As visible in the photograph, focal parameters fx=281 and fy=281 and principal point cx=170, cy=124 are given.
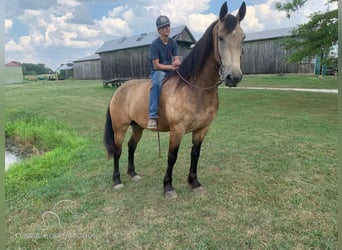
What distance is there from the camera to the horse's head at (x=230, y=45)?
277 centimetres

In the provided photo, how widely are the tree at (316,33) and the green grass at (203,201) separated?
3.39m

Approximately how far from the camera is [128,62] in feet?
→ 68.7

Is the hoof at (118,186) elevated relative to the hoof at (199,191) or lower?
lower

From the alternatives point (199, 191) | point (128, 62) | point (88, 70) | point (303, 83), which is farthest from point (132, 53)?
point (199, 191)

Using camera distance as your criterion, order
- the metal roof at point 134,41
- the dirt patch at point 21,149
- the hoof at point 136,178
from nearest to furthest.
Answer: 1. the hoof at point 136,178
2. the dirt patch at point 21,149
3. the metal roof at point 134,41

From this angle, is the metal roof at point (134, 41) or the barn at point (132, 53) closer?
the metal roof at point (134, 41)

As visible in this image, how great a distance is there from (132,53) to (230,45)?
1850 centimetres

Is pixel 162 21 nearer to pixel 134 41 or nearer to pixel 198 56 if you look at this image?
pixel 198 56

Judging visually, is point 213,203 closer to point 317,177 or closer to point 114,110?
point 317,177

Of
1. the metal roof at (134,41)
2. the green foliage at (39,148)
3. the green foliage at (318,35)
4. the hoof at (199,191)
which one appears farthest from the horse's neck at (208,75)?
the metal roof at (134,41)

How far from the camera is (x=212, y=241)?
2.69 meters

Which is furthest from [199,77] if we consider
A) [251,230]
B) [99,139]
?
[99,139]

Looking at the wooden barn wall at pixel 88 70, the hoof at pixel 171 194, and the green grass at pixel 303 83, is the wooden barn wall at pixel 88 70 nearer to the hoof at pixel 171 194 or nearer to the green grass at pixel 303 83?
the green grass at pixel 303 83

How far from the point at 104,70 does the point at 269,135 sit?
1897 cm
